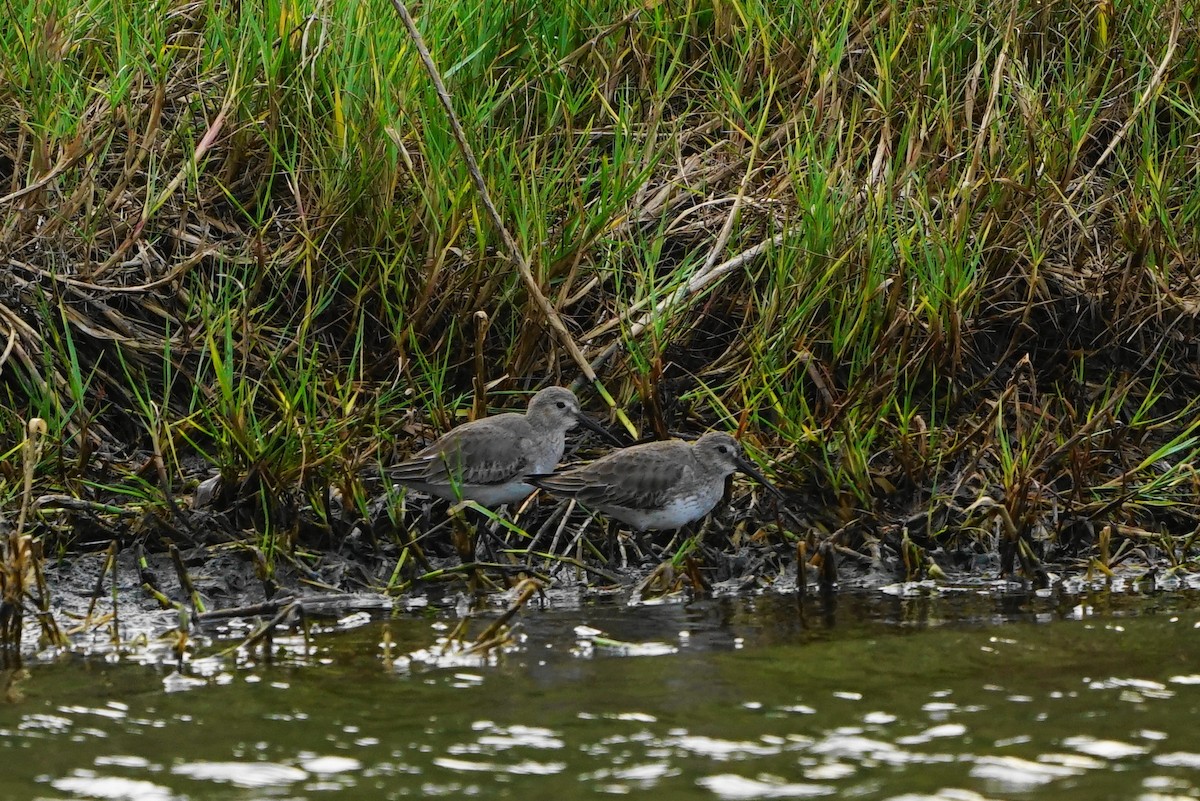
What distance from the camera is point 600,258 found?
7547 mm

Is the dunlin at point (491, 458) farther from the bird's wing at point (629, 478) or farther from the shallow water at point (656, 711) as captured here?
the shallow water at point (656, 711)

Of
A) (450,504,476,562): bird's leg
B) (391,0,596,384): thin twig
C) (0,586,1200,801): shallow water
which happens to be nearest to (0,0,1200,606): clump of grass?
(391,0,596,384): thin twig

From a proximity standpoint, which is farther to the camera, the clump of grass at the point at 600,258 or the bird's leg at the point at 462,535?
the clump of grass at the point at 600,258

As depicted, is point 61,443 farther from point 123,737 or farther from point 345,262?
point 123,737

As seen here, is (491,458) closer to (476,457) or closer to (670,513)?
(476,457)

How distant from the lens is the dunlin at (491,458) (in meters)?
6.36

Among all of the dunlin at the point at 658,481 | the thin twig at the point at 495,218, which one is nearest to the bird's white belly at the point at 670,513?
the dunlin at the point at 658,481

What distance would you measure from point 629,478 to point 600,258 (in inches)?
59.6

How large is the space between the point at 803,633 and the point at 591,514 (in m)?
1.34

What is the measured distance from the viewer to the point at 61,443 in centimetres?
646

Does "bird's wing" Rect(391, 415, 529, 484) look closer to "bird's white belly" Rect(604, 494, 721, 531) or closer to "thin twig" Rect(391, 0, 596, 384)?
"bird's white belly" Rect(604, 494, 721, 531)

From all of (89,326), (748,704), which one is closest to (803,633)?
(748,704)

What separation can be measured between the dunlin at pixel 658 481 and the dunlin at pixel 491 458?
3.9 inches

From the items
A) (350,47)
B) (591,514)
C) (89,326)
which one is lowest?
(591,514)
